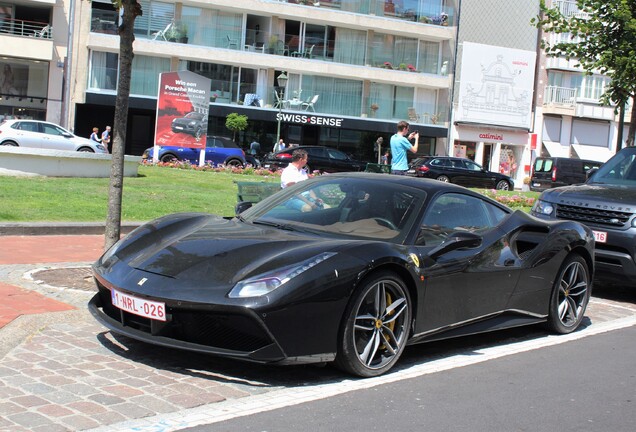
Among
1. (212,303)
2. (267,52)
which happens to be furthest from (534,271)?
(267,52)

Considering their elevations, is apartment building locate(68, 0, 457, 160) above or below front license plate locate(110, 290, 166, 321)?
above

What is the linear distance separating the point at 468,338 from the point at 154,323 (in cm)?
304

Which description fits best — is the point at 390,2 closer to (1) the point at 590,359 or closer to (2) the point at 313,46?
(2) the point at 313,46

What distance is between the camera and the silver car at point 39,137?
2538 cm

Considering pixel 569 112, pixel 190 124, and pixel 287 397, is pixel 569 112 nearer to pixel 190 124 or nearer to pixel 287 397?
pixel 190 124

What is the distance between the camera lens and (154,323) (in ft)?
15.7

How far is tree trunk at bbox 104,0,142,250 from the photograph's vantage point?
7.46m

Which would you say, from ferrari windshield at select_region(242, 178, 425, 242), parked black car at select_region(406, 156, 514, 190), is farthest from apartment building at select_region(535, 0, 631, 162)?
ferrari windshield at select_region(242, 178, 425, 242)

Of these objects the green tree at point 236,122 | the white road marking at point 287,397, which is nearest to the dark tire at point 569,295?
the white road marking at point 287,397

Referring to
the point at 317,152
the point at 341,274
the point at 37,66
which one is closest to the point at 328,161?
the point at 317,152

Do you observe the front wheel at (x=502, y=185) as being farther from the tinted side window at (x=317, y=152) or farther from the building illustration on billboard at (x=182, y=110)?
the building illustration on billboard at (x=182, y=110)

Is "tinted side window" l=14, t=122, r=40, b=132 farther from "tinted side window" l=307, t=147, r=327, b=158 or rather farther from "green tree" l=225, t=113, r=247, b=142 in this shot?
"green tree" l=225, t=113, r=247, b=142

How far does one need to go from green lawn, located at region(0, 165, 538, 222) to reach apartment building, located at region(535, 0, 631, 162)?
3430 cm

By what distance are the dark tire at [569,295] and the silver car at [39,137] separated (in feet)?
72.0
